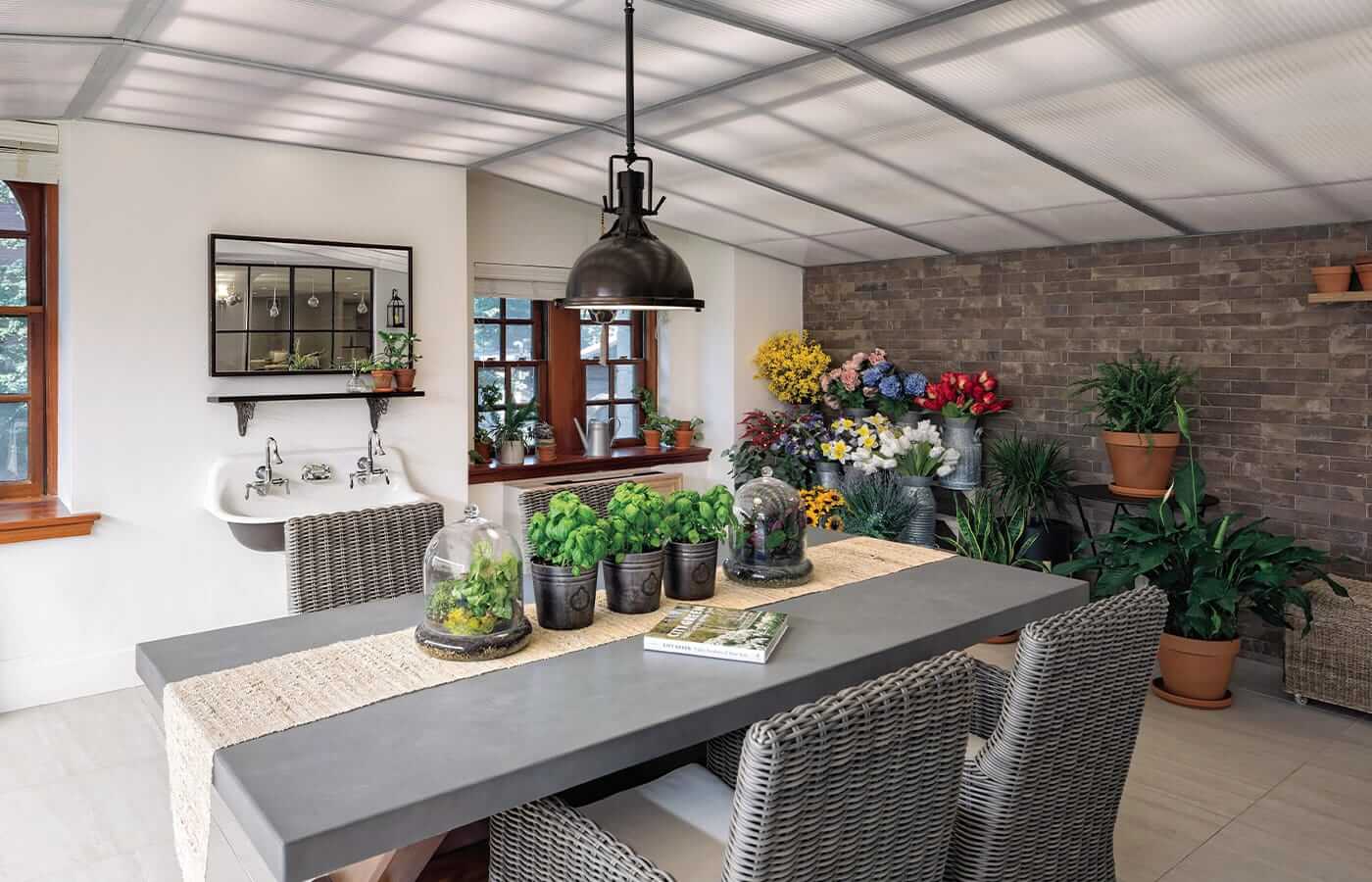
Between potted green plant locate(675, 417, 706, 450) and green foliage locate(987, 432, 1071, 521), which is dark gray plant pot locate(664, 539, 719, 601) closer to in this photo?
green foliage locate(987, 432, 1071, 521)

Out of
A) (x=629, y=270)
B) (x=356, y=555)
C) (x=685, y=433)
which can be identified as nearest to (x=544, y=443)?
(x=685, y=433)

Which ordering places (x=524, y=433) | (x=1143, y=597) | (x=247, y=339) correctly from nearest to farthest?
(x=1143, y=597) → (x=247, y=339) → (x=524, y=433)

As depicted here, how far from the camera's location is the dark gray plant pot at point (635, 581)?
2.44m

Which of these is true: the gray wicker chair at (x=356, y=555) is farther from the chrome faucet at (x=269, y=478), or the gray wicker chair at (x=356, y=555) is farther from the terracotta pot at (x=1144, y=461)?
the terracotta pot at (x=1144, y=461)

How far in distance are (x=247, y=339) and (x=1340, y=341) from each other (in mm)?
4627

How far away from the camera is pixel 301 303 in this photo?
4520mm

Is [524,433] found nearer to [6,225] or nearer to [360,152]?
[360,152]

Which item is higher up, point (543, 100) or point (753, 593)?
point (543, 100)

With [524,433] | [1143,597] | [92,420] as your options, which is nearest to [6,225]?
[92,420]

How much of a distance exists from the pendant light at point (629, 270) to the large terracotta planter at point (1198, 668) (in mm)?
2813

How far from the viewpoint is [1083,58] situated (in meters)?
2.87

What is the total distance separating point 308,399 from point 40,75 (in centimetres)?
169

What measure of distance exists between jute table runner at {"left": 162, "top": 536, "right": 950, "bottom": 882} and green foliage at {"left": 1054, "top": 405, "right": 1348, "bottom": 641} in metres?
2.28

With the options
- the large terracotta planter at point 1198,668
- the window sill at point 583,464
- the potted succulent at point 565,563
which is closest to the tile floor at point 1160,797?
the large terracotta planter at point 1198,668
